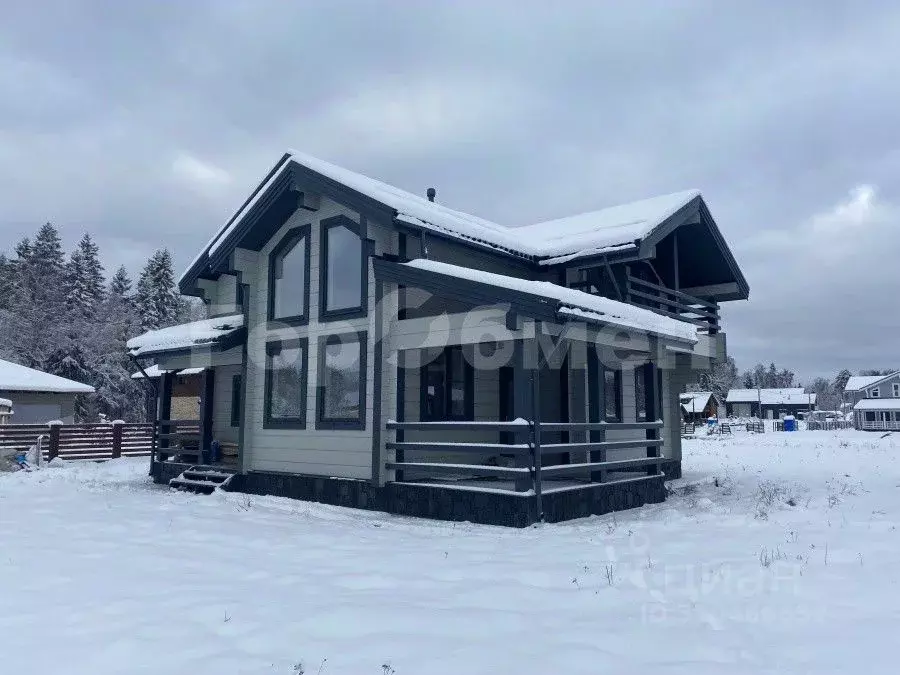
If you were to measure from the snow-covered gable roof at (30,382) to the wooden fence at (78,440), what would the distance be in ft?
18.3

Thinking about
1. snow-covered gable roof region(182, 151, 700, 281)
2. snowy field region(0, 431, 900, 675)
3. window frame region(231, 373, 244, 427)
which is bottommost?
snowy field region(0, 431, 900, 675)

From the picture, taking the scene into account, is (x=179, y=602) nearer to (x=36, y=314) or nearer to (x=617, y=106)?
(x=617, y=106)

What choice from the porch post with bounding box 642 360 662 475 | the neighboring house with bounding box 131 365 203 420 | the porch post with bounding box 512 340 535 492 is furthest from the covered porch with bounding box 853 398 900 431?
the porch post with bounding box 512 340 535 492

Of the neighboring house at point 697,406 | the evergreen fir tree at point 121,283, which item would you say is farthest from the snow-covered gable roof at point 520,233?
the neighboring house at point 697,406

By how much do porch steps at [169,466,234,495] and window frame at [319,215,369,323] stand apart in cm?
424

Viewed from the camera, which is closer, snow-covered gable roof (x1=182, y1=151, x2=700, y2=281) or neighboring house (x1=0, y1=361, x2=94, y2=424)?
snow-covered gable roof (x1=182, y1=151, x2=700, y2=281)

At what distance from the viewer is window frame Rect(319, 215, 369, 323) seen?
501 inches

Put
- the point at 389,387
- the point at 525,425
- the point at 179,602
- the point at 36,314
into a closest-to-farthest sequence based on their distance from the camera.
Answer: the point at 179,602
the point at 525,425
the point at 389,387
the point at 36,314

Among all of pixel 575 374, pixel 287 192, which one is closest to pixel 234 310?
pixel 287 192

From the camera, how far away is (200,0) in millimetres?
12727

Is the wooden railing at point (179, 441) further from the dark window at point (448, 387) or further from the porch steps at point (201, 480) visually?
the dark window at point (448, 387)

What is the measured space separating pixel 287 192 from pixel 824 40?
11.1 m

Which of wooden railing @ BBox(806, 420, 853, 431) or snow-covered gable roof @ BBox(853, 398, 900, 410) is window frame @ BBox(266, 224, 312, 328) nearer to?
wooden railing @ BBox(806, 420, 853, 431)

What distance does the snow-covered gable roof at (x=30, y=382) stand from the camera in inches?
1112
